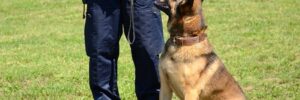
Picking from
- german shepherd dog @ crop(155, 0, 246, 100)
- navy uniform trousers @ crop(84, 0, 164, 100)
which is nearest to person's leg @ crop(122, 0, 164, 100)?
navy uniform trousers @ crop(84, 0, 164, 100)

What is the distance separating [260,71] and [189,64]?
10.3 feet

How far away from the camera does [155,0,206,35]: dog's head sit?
171 inches

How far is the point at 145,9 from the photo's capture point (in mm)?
4898

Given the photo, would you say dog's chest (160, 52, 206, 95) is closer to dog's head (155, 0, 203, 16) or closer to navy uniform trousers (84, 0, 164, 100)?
dog's head (155, 0, 203, 16)

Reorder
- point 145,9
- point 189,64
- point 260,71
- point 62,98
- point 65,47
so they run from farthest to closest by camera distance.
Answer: point 65,47, point 260,71, point 62,98, point 145,9, point 189,64

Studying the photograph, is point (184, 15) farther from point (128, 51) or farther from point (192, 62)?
point (128, 51)

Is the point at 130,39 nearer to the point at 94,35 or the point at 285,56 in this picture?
the point at 94,35

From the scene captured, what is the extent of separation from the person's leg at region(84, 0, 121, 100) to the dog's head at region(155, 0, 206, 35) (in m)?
0.65

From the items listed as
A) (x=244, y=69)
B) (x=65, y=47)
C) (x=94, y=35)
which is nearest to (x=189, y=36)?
(x=94, y=35)

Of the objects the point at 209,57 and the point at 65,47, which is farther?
the point at 65,47

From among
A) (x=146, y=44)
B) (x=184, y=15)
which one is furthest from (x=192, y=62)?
(x=146, y=44)

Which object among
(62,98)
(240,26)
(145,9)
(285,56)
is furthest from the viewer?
(240,26)

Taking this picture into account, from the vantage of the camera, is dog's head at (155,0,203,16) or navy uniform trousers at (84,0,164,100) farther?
navy uniform trousers at (84,0,164,100)

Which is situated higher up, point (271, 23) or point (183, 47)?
point (183, 47)
